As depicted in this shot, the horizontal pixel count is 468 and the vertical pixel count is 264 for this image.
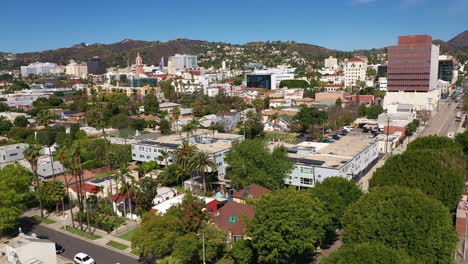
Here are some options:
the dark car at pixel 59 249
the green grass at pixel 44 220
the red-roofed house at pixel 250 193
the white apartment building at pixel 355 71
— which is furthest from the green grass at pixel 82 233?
the white apartment building at pixel 355 71

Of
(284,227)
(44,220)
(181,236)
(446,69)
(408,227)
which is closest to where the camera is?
(408,227)

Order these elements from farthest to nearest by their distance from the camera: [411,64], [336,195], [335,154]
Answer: [411,64]
[335,154]
[336,195]

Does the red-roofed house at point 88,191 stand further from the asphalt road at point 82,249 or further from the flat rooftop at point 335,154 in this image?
the flat rooftop at point 335,154

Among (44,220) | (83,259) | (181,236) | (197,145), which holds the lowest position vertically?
(44,220)

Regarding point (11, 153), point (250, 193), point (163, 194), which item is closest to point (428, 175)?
point (250, 193)

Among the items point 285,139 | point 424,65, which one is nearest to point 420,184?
point 285,139

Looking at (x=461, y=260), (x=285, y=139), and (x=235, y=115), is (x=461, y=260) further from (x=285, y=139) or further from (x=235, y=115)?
(x=235, y=115)

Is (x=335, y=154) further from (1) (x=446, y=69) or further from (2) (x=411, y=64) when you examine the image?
(1) (x=446, y=69)
